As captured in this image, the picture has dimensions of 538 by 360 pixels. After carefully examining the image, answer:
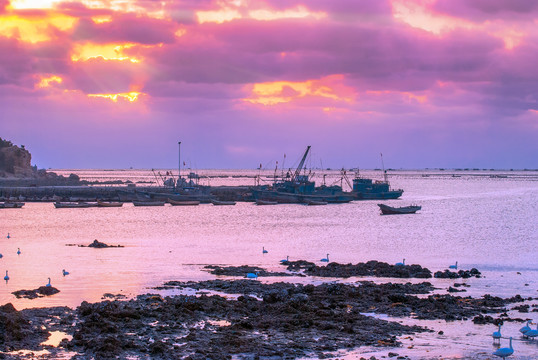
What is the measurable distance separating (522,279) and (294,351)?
1934cm

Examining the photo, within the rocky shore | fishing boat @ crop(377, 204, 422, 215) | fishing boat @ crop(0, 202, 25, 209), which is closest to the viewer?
the rocky shore

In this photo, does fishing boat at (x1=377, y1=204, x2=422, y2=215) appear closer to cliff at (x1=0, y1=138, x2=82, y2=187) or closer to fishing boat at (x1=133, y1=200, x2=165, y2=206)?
fishing boat at (x1=133, y1=200, x2=165, y2=206)

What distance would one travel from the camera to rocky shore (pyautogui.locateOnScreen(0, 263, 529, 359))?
61.4 feet

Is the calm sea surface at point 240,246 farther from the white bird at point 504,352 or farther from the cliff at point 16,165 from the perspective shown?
the cliff at point 16,165

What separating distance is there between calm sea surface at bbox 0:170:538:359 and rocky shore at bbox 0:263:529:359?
199 centimetres

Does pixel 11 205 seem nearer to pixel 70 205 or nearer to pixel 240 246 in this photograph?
pixel 70 205

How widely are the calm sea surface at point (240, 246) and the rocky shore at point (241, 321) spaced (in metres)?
1.99

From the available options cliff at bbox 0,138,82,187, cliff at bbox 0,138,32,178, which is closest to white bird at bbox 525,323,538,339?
cliff at bbox 0,138,82,187

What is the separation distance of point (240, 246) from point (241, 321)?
27.7 metres

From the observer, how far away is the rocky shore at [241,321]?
61.4ft

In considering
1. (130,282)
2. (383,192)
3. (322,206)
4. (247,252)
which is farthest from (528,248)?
(383,192)

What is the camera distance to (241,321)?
21734 mm

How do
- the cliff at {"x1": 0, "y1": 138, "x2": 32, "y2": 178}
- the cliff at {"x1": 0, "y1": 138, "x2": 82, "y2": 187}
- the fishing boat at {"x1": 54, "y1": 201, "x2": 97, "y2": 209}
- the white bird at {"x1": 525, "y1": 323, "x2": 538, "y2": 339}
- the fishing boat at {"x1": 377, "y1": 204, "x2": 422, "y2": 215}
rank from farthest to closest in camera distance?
the cliff at {"x1": 0, "y1": 138, "x2": 32, "y2": 178}, the cliff at {"x1": 0, "y1": 138, "x2": 82, "y2": 187}, the fishing boat at {"x1": 54, "y1": 201, "x2": 97, "y2": 209}, the fishing boat at {"x1": 377, "y1": 204, "x2": 422, "y2": 215}, the white bird at {"x1": 525, "y1": 323, "x2": 538, "y2": 339}

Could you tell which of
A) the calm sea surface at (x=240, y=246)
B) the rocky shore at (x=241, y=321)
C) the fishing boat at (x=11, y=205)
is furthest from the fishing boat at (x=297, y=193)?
the rocky shore at (x=241, y=321)
